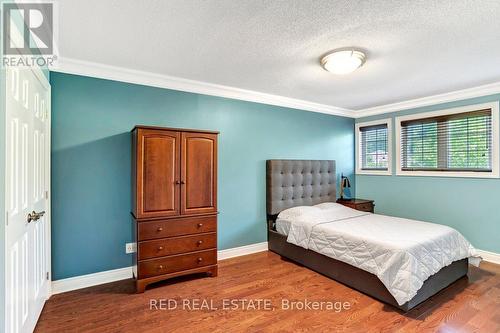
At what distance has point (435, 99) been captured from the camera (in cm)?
391

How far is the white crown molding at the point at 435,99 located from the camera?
3416mm

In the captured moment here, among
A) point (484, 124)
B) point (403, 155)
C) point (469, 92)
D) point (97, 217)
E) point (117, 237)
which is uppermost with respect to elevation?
point (469, 92)

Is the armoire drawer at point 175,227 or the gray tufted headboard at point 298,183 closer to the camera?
the armoire drawer at point 175,227

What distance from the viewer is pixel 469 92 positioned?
357 centimetres

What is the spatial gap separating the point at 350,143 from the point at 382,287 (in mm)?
3189

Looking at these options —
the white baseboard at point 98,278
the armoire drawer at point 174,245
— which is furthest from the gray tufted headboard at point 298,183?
the armoire drawer at point 174,245

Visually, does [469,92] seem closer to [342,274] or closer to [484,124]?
[484,124]

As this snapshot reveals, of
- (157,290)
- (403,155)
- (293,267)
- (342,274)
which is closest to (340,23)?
(342,274)

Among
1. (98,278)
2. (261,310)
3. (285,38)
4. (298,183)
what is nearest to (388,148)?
(298,183)

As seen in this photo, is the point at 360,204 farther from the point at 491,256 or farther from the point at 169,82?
the point at 169,82

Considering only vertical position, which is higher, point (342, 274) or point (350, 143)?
point (350, 143)

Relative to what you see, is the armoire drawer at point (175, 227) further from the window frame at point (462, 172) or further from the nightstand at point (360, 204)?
the window frame at point (462, 172)

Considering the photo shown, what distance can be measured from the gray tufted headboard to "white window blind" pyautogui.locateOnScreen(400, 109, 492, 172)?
50.6 inches

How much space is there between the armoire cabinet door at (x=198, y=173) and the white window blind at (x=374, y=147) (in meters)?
3.29
